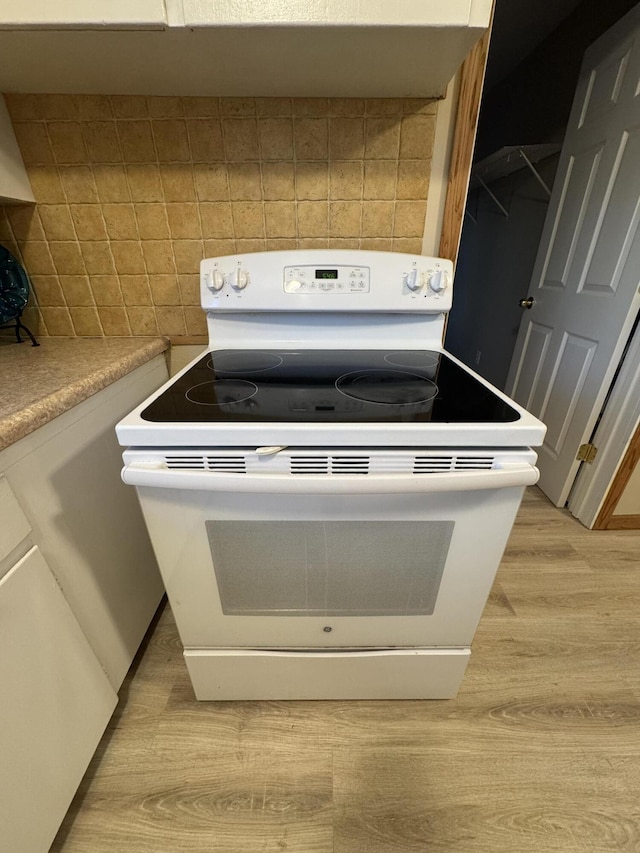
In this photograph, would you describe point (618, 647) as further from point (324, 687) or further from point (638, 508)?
point (324, 687)

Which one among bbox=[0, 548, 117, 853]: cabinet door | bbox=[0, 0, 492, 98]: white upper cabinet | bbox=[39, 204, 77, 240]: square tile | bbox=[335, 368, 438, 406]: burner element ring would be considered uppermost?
bbox=[0, 0, 492, 98]: white upper cabinet

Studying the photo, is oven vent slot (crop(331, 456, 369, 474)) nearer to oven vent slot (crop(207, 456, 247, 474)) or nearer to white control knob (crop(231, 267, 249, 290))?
oven vent slot (crop(207, 456, 247, 474))

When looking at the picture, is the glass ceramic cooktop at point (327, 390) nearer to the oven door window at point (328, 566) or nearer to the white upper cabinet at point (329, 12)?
the oven door window at point (328, 566)

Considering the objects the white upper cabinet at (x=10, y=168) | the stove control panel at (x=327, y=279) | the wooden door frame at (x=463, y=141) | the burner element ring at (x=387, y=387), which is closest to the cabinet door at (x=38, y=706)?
the burner element ring at (x=387, y=387)

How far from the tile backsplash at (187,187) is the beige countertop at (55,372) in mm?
156

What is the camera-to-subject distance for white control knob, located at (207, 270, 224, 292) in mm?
950

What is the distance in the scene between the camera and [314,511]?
0.61m

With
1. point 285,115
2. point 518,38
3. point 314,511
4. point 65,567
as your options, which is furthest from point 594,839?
point 518,38

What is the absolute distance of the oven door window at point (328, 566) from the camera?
642 mm

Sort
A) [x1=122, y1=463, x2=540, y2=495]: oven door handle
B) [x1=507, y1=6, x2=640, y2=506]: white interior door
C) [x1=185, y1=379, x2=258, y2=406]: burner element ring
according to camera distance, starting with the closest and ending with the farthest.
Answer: [x1=122, y1=463, x2=540, y2=495]: oven door handle < [x1=185, y1=379, x2=258, y2=406]: burner element ring < [x1=507, y1=6, x2=640, y2=506]: white interior door

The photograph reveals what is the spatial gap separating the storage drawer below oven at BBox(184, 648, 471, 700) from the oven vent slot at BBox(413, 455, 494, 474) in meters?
0.52

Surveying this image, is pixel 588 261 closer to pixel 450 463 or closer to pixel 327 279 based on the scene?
pixel 327 279

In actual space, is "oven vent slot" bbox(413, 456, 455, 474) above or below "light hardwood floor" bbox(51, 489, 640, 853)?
above

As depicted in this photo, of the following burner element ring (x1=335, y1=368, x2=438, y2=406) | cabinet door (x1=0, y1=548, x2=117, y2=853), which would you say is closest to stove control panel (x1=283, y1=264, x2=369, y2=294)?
burner element ring (x1=335, y1=368, x2=438, y2=406)
